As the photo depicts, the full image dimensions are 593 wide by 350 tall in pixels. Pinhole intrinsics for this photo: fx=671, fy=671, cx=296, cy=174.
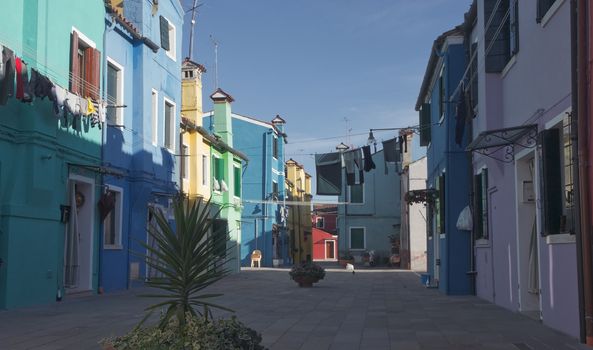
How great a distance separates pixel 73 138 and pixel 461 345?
10.9 m

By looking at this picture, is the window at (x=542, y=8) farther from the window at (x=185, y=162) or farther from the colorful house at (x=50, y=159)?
the window at (x=185, y=162)

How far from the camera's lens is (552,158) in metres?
9.62

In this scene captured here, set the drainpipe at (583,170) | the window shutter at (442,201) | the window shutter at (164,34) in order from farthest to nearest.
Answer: the window shutter at (164,34) < the window shutter at (442,201) < the drainpipe at (583,170)

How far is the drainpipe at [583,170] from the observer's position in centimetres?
796

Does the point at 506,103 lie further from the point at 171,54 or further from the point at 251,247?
the point at 251,247

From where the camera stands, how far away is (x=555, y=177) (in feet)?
31.4

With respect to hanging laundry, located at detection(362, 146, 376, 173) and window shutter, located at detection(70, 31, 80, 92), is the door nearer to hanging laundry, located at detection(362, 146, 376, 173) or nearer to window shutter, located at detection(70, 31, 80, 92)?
hanging laundry, located at detection(362, 146, 376, 173)

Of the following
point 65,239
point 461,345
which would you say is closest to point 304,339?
point 461,345

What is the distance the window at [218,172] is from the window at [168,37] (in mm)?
7707

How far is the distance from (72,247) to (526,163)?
420 inches

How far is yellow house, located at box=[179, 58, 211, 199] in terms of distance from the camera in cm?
2612

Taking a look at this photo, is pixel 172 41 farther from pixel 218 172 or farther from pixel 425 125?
pixel 425 125

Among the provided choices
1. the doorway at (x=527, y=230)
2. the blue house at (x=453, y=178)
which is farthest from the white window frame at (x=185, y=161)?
the doorway at (x=527, y=230)

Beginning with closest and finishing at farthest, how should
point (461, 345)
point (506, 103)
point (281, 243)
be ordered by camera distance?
point (461, 345) → point (506, 103) → point (281, 243)
